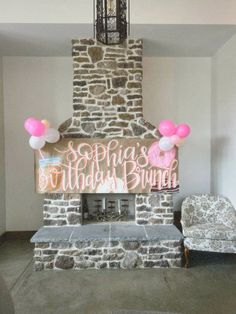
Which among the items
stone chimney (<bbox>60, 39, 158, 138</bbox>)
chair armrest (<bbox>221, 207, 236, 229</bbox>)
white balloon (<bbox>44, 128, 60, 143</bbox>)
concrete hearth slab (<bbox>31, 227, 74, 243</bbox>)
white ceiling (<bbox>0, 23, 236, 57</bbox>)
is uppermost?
white ceiling (<bbox>0, 23, 236, 57</bbox>)

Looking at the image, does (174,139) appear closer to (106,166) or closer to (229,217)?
(106,166)

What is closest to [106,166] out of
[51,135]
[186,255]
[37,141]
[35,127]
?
[51,135]

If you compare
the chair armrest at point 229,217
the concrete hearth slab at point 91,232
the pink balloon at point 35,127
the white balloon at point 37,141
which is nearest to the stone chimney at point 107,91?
the white balloon at point 37,141

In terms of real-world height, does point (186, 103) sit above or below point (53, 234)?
above

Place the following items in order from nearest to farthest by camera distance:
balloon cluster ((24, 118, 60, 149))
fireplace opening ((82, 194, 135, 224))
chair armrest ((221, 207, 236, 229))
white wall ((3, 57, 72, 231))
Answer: balloon cluster ((24, 118, 60, 149))
chair armrest ((221, 207, 236, 229))
fireplace opening ((82, 194, 135, 224))
white wall ((3, 57, 72, 231))

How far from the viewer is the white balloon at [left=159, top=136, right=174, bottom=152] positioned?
3922 millimetres

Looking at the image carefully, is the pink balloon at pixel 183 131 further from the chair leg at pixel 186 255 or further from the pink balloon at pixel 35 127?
the pink balloon at pixel 35 127

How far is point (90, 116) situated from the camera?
416 centimetres

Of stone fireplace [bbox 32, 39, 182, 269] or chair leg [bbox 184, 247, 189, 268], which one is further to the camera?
stone fireplace [bbox 32, 39, 182, 269]

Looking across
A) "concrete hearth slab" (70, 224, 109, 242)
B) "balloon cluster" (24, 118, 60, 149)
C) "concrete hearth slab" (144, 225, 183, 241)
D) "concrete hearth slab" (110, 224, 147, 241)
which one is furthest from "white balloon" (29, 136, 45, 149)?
"concrete hearth slab" (144, 225, 183, 241)

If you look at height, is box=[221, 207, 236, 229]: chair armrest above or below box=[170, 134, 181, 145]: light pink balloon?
below

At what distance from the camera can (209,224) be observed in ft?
13.3

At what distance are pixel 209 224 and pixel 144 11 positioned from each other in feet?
9.99

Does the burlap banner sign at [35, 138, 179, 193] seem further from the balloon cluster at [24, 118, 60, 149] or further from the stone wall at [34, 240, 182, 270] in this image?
the stone wall at [34, 240, 182, 270]
